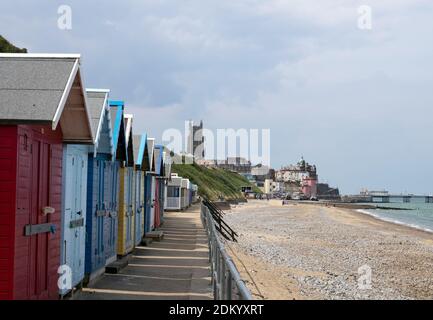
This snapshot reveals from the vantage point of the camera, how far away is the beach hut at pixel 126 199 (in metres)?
15.4

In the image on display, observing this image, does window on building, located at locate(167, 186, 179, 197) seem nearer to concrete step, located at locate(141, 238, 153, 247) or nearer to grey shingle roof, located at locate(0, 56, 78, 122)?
concrete step, located at locate(141, 238, 153, 247)

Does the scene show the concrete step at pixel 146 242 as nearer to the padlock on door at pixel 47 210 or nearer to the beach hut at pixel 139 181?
the beach hut at pixel 139 181

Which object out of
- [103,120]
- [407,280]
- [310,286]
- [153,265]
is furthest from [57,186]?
[407,280]

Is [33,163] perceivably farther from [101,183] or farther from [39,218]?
[101,183]

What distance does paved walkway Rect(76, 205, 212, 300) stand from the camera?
34.4 feet

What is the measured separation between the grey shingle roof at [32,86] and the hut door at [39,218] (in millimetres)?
766

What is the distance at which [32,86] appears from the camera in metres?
7.16

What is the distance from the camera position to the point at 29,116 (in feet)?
21.9

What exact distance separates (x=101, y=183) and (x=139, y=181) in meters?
6.82

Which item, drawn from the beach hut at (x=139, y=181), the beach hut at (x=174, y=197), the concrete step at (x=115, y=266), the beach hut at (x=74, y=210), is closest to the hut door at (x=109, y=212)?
the concrete step at (x=115, y=266)

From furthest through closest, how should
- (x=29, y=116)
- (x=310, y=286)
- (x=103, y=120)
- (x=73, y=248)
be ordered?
(x=310, y=286), (x=103, y=120), (x=73, y=248), (x=29, y=116)

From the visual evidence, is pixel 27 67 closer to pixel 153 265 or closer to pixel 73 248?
pixel 73 248

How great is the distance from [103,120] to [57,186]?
3.23 meters
